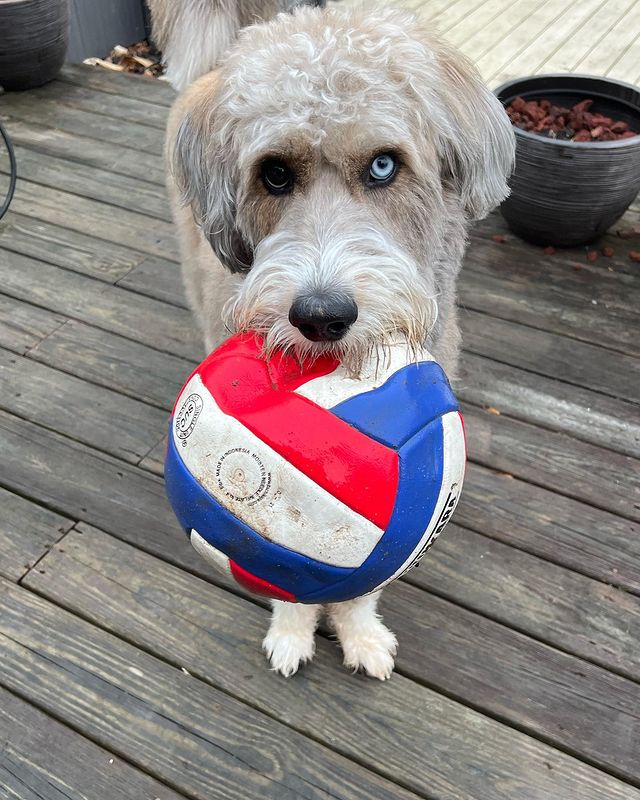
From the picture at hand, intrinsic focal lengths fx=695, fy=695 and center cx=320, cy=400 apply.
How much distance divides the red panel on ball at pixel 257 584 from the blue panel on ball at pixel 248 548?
17mm

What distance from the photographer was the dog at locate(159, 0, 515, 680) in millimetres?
1385

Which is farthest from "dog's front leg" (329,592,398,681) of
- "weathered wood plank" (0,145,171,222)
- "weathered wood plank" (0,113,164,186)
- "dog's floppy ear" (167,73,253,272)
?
"weathered wood plank" (0,113,164,186)

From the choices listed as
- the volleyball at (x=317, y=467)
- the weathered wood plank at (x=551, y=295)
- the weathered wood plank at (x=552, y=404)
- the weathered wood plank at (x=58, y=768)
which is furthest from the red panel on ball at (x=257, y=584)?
the weathered wood plank at (x=551, y=295)

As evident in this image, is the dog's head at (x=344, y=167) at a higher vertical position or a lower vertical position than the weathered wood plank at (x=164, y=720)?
higher

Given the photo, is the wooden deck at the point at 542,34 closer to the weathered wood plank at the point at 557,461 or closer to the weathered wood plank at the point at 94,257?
the weathered wood plank at the point at 94,257

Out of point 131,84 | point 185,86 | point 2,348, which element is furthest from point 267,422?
point 131,84

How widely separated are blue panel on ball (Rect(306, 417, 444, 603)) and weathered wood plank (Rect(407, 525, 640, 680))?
2.84 ft

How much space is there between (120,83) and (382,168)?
14.1 feet

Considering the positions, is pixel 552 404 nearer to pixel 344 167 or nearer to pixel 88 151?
pixel 344 167

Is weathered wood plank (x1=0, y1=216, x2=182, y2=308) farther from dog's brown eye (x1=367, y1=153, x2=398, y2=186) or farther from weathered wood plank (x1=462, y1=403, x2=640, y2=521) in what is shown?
dog's brown eye (x1=367, y1=153, x2=398, y2=186)

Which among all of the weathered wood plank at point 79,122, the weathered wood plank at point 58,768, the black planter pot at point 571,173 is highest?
the black planter pot at point 571,173

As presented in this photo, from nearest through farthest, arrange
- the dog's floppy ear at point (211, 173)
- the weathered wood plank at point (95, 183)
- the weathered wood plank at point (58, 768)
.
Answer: the dog's floppy ear at point (211, 173), the weathered wood plank at point (58, 768), the weathered wood plank at point (95, 183)

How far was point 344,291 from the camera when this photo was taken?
52.6 inches

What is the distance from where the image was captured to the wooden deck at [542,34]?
17.9 feet
